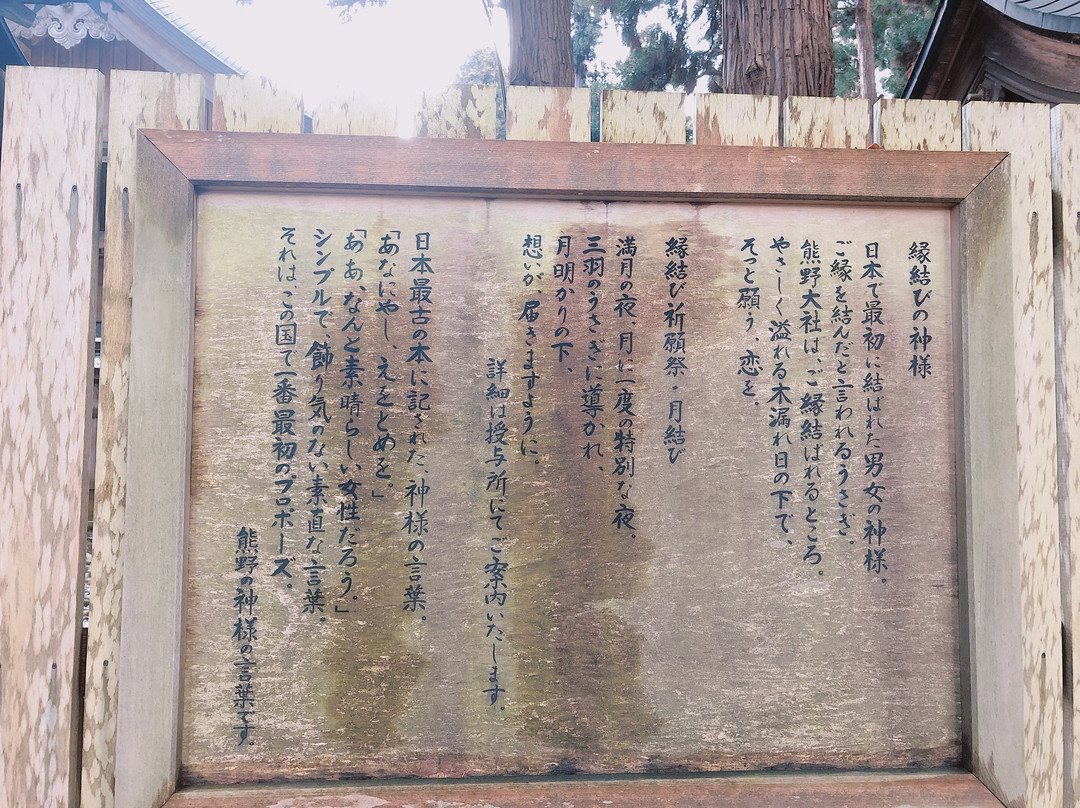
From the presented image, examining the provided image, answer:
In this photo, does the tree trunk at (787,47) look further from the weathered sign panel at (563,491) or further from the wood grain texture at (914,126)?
the weathered sign panel at (563,491)

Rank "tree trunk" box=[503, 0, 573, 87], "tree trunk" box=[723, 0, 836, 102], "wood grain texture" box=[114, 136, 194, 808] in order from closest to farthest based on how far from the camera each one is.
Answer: "wood grain texture" box=[114, 136, 194, 808]
"tree trunk" box=[723, 0, 836, 102]
"tree trunk" box=[503, 0, 573, 87]

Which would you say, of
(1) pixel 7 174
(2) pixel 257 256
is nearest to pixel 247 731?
(2) pixel 257 256

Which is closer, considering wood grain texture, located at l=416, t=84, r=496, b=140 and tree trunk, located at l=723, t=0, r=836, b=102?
wood grain texture, located at l=416, t=84, r=496, b=140

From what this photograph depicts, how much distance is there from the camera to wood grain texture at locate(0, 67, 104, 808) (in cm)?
→ 173

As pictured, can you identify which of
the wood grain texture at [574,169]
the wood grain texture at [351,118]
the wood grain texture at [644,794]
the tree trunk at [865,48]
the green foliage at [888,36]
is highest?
the green foliage at [888,36]

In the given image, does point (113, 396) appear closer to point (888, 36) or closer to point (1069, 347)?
point (1069, 347)

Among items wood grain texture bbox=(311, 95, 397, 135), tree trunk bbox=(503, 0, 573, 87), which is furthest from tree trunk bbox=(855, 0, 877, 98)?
wood grain texture bbox=(311, 95, 397, 135)

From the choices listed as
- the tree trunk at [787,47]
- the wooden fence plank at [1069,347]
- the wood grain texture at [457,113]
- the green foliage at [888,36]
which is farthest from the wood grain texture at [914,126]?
the green foliage at [888,36]

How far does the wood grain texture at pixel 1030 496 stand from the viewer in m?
1.84

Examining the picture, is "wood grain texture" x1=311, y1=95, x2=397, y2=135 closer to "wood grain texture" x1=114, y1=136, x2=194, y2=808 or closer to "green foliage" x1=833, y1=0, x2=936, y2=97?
"wood grain texture" x1=114, y1=136, x2=194, y2=808

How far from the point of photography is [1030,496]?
1874 mm

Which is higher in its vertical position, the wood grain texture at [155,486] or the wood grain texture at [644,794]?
the wood grain texture at [155,486]

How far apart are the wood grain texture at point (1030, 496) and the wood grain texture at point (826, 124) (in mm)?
337

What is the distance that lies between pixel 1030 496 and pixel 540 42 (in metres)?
4.46
